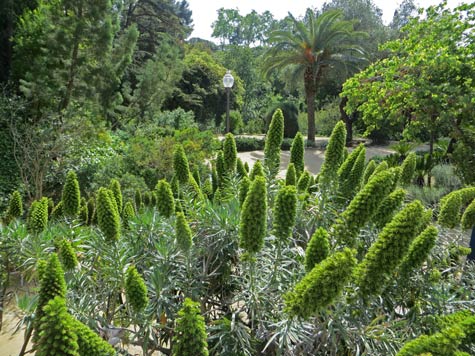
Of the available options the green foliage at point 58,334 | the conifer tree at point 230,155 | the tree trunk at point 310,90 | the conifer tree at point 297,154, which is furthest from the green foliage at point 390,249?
the tree trunk at point 310,90

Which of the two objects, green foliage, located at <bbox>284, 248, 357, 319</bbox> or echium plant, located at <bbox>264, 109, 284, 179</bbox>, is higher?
echium plant, located at <bbox>264, 109, 284, 179</bbox>

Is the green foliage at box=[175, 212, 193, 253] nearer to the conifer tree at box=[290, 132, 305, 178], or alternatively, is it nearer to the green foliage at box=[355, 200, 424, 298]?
the green foliage at box=[355, 200, 424, 298]

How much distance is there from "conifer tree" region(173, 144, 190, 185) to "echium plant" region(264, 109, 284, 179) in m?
0.62

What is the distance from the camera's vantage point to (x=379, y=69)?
33.4 feet

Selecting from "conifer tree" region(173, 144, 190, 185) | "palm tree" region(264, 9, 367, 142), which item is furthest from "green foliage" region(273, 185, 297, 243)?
"palm tree" region(264, 9, 367, 142)

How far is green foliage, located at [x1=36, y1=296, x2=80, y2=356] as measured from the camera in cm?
94

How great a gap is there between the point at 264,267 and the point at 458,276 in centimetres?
136

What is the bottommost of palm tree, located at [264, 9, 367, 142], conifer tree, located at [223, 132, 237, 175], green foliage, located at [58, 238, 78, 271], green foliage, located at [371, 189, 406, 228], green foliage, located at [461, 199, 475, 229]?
green foliage, located at [58, 238, 78, 271]

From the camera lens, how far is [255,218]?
146 centimetres

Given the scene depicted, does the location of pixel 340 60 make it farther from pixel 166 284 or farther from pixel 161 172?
pixel 166 284

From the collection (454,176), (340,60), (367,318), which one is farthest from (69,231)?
(340,60)

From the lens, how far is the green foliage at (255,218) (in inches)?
57.0

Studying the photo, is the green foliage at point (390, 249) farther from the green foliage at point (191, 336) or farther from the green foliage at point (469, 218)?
the green foliage at point (469, 218)

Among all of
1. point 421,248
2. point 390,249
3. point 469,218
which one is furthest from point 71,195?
point 469,218
